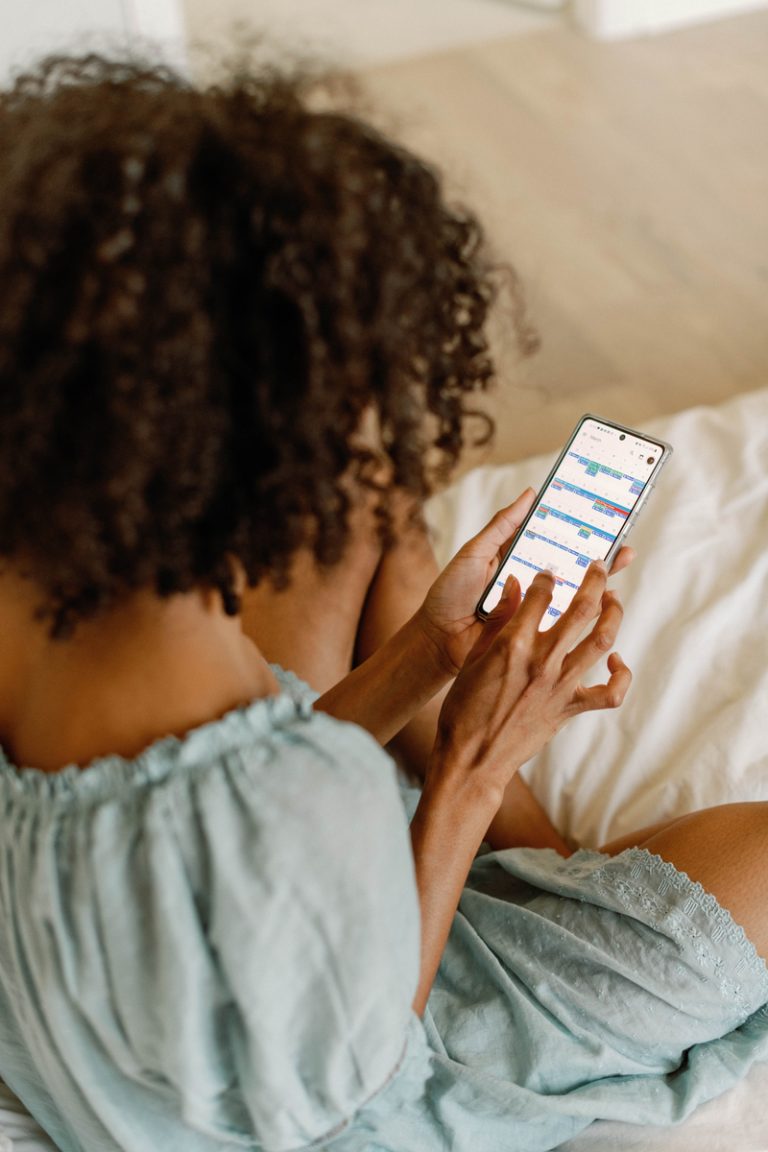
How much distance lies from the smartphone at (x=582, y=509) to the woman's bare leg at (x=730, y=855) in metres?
0.20

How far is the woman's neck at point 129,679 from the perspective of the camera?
0.66 metres

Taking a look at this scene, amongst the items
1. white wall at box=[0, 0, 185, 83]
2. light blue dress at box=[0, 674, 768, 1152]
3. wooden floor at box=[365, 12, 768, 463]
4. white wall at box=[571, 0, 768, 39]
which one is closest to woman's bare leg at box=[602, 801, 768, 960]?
light blue dress at box=[0, 674, 768, 1152]

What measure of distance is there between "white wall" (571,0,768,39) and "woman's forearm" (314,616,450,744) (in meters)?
2.68

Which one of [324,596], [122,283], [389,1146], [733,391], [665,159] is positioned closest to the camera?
[122,283]

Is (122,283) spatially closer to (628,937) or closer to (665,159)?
(628,937)

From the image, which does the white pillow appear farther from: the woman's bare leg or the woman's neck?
the woman's neck

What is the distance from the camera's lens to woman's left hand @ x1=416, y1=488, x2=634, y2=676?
3.30 ft

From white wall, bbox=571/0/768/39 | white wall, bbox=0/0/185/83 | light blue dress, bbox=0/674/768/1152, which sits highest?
white wall, bbox=571/0/768/39

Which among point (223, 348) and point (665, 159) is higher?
point (665, 159)

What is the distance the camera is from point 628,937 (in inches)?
35.7

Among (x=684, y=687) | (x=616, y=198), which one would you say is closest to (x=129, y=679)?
(x=684, y=687)

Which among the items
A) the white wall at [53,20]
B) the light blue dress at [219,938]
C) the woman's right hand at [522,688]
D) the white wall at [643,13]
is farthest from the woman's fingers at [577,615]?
the white wall at [643,13]

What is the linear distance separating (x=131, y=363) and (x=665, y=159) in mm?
2399

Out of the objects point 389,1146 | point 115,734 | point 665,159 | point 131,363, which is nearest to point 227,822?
point 115,734
